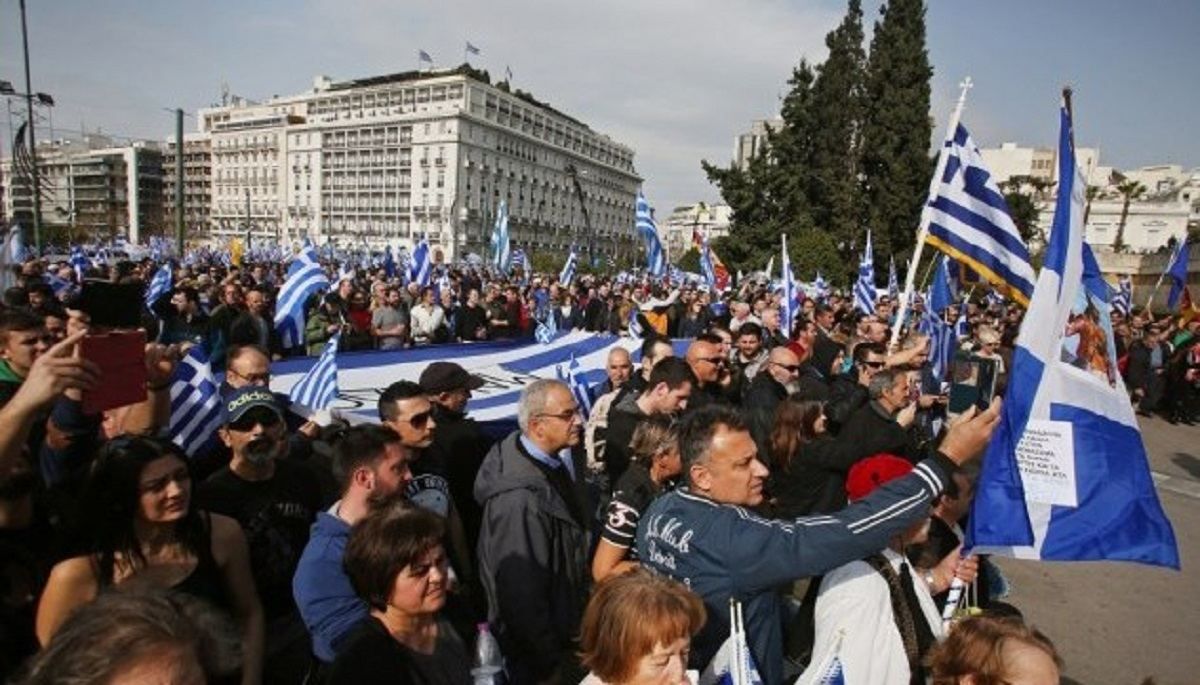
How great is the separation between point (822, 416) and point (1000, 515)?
1904mm

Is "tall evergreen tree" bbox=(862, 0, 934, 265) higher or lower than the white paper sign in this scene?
higher

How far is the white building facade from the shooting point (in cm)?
11262

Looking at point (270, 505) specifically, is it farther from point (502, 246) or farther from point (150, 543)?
point (502, 246)

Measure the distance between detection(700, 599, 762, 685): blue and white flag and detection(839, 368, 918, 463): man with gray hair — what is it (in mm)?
2171

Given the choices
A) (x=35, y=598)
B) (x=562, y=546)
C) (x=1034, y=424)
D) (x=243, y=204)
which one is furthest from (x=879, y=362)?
(x=243, y=204)

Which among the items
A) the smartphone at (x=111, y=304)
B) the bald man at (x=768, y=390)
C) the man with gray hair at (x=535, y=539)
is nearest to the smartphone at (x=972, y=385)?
the bald man at (x=768, y=390)

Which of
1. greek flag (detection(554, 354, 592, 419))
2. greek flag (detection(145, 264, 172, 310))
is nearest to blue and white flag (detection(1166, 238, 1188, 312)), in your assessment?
greek flag (detection(554, 354, 592, 419))

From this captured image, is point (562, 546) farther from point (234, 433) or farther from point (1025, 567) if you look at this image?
point (1025, 567)

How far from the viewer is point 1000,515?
259cm

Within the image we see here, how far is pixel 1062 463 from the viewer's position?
2.68 metres

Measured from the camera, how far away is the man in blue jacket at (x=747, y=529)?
2.17 m

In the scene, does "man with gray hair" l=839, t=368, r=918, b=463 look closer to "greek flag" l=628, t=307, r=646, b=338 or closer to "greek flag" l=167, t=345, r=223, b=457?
"greek flag" l=167, t=345, r=223, b=457

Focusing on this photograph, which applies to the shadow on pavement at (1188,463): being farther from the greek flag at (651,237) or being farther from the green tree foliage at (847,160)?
the green tree foliage at (847,160)

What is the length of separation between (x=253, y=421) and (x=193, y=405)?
1.43 m
